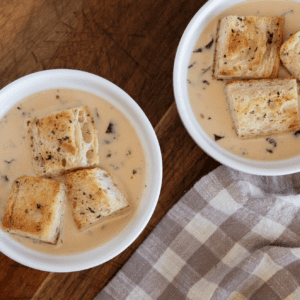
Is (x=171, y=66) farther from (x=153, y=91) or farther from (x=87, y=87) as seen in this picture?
(x=87, y=87)

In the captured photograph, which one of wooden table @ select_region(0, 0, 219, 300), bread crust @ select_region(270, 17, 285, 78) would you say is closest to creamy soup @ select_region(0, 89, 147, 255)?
wooden table @ select_region(0, 0, 219, 300)

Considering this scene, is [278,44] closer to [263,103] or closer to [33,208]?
[263,103]


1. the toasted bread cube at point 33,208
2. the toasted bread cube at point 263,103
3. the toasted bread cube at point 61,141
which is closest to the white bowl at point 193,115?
the toasted bread cube at point 263,103

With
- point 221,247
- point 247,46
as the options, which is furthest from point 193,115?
point 221,247

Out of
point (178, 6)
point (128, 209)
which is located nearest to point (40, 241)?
point (128, 209)

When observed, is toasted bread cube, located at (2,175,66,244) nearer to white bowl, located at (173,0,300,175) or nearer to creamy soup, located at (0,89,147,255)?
creamy soup, located at (0,89,147,255)

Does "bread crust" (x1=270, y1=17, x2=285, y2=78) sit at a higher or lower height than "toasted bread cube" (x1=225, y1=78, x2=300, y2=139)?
higher

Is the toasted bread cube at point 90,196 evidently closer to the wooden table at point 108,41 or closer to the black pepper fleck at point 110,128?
the black pepper fleck at point 110,128
